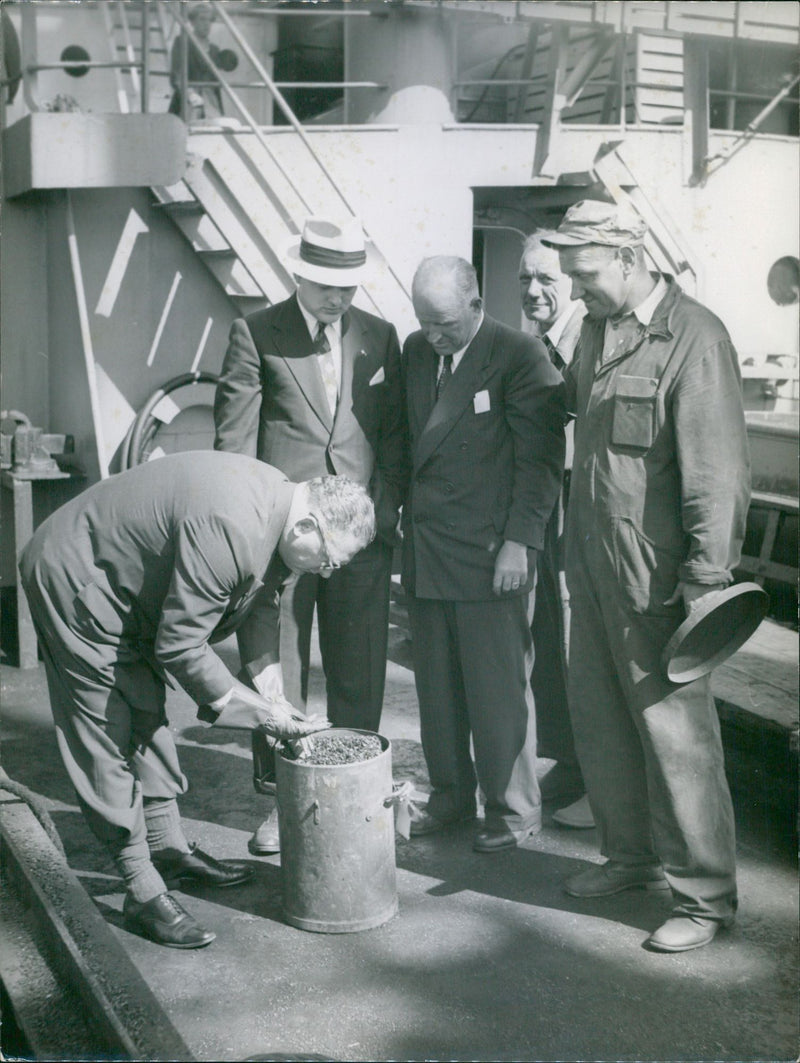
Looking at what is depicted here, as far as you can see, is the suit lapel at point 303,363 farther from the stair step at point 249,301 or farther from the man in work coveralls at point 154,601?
the stair step at point 249,301

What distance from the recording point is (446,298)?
413 centimetres

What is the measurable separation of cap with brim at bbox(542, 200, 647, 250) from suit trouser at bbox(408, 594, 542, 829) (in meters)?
1.37

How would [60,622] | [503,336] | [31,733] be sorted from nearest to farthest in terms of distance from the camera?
1. [60,622]
2. [503,336]
3. [31,733]

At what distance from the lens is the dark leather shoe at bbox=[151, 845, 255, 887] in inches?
157

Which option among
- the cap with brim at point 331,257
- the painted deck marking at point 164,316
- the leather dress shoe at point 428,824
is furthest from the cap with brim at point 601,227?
the painted deck marking at point 164,316

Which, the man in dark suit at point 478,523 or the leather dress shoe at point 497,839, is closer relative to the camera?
the man in dark suit at point 478,523

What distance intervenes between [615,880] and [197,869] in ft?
4.77

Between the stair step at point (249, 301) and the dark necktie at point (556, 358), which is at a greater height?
the stair step at point (249, 301)

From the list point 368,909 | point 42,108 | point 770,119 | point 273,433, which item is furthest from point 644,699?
point 770,119

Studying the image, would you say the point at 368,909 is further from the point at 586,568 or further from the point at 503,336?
the point at 503,336

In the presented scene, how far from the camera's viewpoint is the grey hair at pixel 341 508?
11.0 feet

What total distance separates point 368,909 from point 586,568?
4.34ft

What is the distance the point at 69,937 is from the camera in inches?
125

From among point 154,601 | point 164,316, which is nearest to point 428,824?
point 154,601
